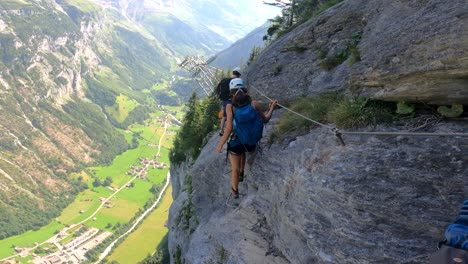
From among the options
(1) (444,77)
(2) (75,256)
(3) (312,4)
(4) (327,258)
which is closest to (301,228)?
(4) (327,258)

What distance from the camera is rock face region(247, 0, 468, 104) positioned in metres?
7.38

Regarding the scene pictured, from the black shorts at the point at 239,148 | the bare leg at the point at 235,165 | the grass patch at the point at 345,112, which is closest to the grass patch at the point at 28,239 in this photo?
the bare leg at the point at 235,165

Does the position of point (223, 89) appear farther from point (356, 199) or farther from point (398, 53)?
point (356, 199)

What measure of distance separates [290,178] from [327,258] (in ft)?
9.00

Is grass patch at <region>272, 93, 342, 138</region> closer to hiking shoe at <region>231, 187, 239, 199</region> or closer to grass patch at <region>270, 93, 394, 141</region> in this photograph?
grass patch at <region>270, 93, 394, 141</region>

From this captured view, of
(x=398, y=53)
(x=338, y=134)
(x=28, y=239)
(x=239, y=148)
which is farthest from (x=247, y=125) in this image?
(x=28, y=239)

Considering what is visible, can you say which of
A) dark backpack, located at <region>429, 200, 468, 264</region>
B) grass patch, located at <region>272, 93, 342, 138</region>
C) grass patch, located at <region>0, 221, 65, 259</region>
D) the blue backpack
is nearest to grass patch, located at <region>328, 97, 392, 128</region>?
grass patch, located at <region>272, 93, 342, 138</region>

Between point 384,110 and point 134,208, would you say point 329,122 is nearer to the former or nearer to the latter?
point 384,110

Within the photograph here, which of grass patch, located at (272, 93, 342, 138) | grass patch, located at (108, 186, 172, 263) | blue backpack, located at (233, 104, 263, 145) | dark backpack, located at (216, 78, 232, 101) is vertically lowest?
grass patch, located at (108, 186, 172, 263)

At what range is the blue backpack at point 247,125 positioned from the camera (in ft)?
35.0

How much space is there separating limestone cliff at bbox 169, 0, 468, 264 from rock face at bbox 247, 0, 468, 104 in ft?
0.09

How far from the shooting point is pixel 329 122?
10.1m

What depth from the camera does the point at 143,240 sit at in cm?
14125

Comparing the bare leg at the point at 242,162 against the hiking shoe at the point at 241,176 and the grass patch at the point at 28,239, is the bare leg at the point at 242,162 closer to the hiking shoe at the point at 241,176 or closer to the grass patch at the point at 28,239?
the hiking shoe at the point at 241,176
